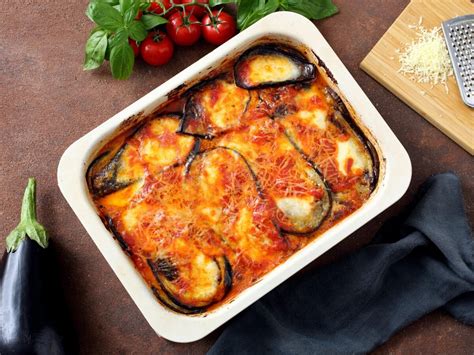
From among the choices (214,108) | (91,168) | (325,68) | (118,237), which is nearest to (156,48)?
(214,108)

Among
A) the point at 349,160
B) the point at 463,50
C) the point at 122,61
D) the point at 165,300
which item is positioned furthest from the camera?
the point at 463,50

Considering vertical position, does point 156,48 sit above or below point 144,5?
below

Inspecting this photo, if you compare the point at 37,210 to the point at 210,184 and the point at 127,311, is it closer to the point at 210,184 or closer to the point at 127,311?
the point at 127,311

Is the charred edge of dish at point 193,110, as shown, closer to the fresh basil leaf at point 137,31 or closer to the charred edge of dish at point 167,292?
the fresh basil leaf at point 137,31

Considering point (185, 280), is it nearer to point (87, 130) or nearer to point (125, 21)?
point (87, 130)

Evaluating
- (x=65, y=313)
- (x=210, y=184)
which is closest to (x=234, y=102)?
(x=210, y=184)

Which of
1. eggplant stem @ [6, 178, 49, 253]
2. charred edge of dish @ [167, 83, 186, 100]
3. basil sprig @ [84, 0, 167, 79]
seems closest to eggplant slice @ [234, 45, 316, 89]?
charred edge of dish @ [167, 83, 186, 100]

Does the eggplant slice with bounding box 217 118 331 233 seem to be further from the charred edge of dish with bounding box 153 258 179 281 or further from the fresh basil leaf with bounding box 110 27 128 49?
the fresh basil leaf with bounding box 110 27 128 49

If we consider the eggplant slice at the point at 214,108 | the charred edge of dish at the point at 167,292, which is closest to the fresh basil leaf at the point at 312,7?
the eggplant slice at the point at 214,108
